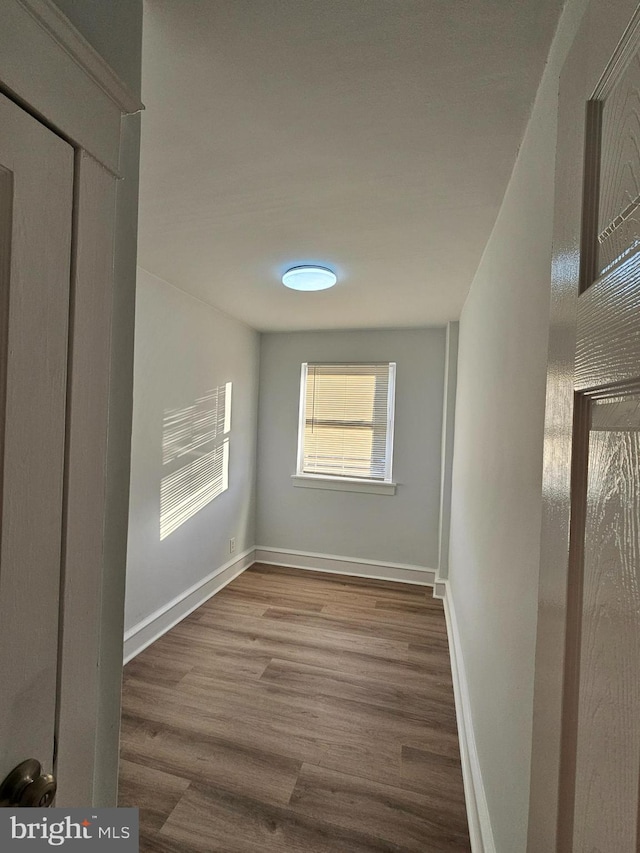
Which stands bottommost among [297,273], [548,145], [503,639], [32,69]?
[503,639]

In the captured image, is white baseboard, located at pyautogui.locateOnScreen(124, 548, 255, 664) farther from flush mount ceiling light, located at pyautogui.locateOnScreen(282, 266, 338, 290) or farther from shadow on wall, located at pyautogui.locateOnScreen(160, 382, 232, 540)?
flush mount ceiling light, located at pyautogui.locateOnScreen(282, 266, 338, 290)

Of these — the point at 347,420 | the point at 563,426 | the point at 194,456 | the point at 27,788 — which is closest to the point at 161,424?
the point at 194,456

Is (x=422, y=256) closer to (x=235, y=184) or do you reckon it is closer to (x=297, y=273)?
(x=297, y=273)

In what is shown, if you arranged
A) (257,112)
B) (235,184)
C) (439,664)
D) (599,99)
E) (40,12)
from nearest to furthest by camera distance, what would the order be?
(599,99), (40,12), (257,112), (235,184), (439,664)

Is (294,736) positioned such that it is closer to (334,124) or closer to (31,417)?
(31,417)

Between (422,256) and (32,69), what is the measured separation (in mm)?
1804

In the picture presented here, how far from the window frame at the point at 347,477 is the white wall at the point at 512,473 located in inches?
73.8

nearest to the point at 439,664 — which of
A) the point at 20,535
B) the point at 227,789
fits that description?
the point at 227,789

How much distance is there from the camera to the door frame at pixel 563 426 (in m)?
0.48

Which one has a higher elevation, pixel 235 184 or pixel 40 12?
pixel 235 184

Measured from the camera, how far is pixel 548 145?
3.05 feet

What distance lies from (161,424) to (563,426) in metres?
2.56

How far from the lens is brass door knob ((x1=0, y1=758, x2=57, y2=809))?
0.60m

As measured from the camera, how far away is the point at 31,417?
0.63 metres
